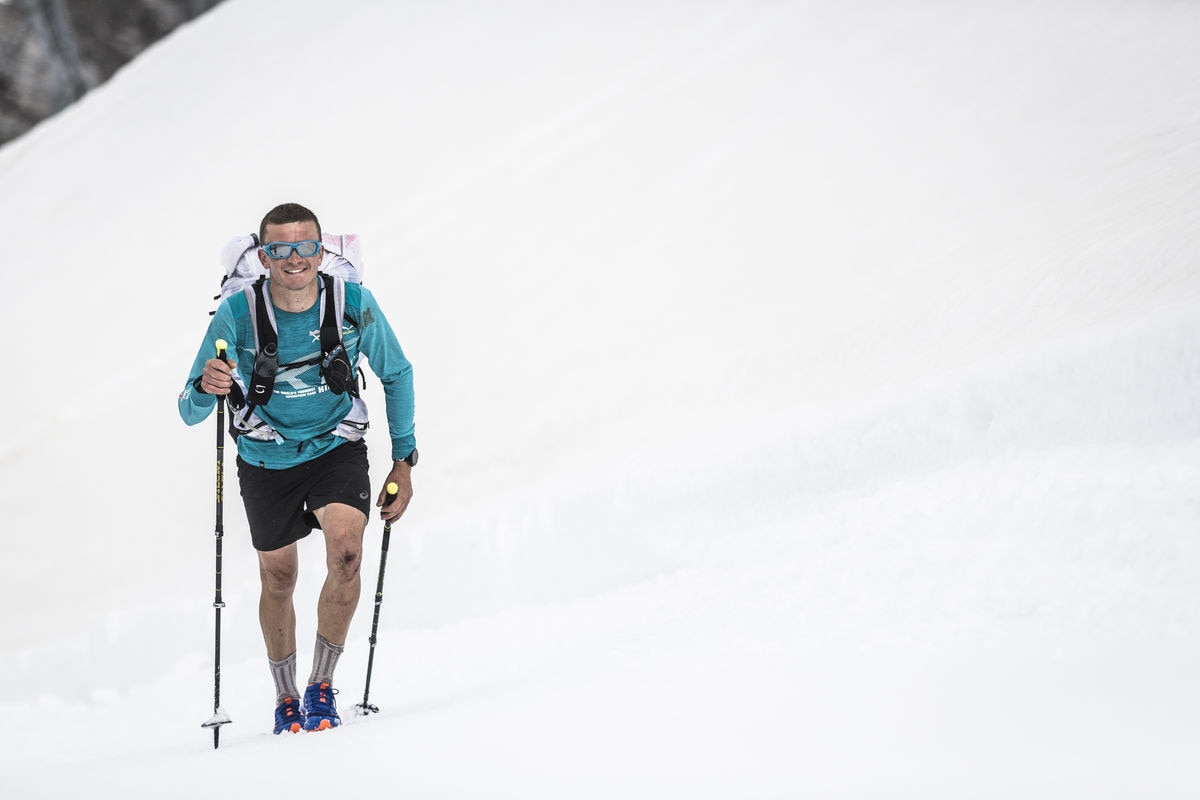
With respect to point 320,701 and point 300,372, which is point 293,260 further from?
point 320,701

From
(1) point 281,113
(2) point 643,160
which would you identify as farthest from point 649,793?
(1) point 281,113

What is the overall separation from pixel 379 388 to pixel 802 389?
8.93ft

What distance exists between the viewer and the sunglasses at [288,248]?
2.87m

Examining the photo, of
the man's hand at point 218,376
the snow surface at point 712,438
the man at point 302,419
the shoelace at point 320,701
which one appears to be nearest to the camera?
the snow surface at point 712,438

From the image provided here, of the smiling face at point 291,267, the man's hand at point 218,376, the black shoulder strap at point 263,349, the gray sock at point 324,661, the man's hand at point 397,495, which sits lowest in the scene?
the gray sock at point 324,661

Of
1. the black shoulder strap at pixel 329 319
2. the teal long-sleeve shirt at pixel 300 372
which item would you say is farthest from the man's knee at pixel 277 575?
the black shoulder strap at pixel 329 319

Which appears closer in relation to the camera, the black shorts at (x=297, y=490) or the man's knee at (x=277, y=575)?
the black shorts at (x=297, y=490)

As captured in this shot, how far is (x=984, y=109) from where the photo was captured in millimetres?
6562

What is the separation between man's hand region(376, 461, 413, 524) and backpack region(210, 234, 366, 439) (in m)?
0.27

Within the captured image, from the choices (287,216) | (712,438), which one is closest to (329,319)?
(287,216)

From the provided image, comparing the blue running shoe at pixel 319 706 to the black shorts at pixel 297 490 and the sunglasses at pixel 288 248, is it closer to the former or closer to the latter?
the black shorts at pixel 297 490

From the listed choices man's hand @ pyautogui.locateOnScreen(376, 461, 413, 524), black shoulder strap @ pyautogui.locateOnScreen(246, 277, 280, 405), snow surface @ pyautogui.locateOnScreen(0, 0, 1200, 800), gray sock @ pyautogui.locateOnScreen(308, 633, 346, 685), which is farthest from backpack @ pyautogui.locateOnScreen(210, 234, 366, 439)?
snow surface @ pyautogui.locateOnScreen(0, 0, 1200, 800)

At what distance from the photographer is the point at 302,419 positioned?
312 cm

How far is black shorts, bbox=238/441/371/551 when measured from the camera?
314 centimetres
